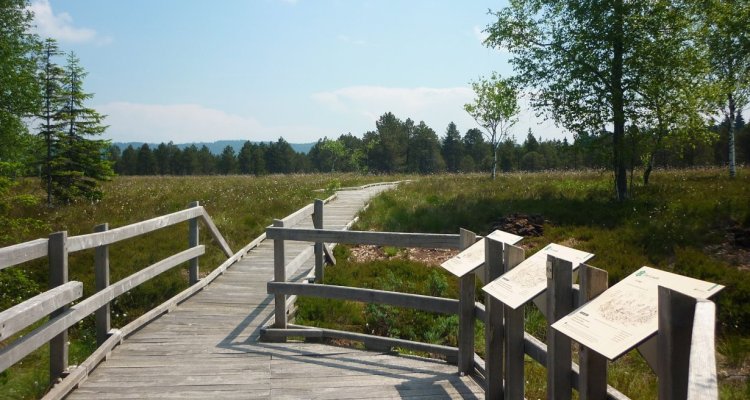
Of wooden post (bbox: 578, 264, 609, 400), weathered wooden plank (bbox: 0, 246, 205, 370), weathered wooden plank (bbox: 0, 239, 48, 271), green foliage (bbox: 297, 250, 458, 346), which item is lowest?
green foliage (bbox: 297, 250, 458, 346)

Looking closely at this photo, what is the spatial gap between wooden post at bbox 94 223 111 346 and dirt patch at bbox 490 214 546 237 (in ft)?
35.7

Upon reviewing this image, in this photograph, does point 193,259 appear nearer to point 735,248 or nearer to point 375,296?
point 375,296

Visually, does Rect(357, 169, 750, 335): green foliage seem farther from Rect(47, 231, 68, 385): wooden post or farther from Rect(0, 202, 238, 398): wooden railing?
Rect(47, 231, 68, 385): wooden post

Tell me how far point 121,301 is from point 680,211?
1443cm

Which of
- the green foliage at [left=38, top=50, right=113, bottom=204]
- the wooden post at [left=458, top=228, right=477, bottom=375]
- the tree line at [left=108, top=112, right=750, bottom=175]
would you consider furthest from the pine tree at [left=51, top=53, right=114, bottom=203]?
the tree line at [left=108, top=112, right=750, bottom=175]

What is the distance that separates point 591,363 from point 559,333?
14.8 inches

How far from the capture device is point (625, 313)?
2559mm

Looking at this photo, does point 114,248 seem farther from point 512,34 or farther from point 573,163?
point 573,163

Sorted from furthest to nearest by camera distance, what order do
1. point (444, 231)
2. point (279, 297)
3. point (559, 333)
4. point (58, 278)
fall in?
point (444, 231), point (279, 297), point (58, 278), point (559, 333)

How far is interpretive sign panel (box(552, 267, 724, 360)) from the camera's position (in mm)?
2307

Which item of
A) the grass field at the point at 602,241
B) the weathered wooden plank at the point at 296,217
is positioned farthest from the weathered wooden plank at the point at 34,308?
the grass field at the point at 602,241

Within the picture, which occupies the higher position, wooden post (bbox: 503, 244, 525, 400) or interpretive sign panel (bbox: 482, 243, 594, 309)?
interpretive sign panel (bbox: 482, 243, 594, 309)

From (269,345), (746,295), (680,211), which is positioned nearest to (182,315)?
(269,345)

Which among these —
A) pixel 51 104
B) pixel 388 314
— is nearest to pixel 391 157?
pixel 51 104
